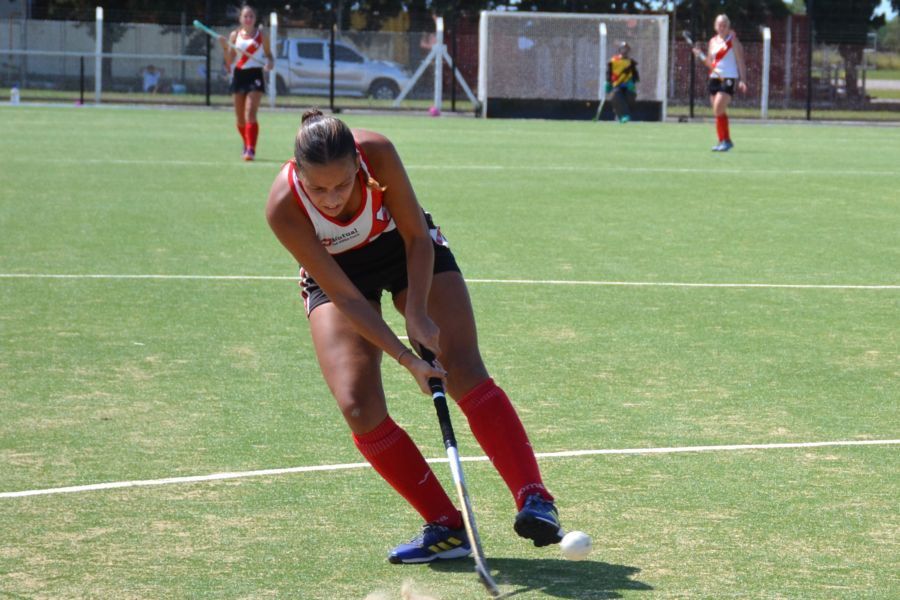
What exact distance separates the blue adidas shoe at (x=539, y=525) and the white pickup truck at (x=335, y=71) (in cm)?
3379

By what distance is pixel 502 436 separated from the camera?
15.5 ft

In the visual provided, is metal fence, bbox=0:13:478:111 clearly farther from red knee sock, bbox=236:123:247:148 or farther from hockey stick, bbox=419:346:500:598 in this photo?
hockey stick, bbox=419:346:500:598

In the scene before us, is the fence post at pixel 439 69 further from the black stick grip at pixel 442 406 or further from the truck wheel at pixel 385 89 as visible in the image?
the black stick grip at pixel 442 406

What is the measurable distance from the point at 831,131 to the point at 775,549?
28283mm

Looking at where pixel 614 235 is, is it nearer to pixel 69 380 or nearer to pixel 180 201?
pixel 180 201

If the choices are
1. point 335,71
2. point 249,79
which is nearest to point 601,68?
point 335,71

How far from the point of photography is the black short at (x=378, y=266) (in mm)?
4977

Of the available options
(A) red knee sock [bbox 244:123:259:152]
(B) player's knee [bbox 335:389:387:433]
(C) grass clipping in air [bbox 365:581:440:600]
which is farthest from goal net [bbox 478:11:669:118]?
(C) grass clipping in air [bbox 365:581:440:600]

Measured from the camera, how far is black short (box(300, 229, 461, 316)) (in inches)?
196

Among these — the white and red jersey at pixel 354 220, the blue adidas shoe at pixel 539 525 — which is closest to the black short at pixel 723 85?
the white and red jersey at pixel 354 220

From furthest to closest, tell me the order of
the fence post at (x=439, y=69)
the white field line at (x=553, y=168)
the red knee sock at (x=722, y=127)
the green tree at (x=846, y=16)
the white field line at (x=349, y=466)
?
the green tree at (x=846, y=16) < the fence post at (x=439, y=69) < the red knee sock at (x=722, y=127) < the white field line at (x=553, y=168) < the white field line at (x=349, y=466)

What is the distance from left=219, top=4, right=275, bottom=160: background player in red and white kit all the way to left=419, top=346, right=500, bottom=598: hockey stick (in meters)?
14.5

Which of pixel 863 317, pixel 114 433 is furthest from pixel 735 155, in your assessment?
pixel 114 433

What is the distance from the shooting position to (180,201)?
14.7 meters
